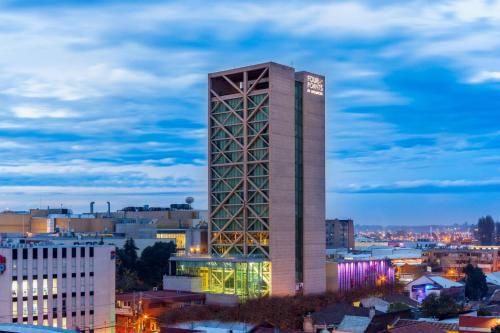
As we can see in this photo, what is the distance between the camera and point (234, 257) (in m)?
136

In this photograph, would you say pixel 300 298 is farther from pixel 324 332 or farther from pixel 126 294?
pixel 324 332

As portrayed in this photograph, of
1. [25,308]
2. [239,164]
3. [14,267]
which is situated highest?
[239,164]

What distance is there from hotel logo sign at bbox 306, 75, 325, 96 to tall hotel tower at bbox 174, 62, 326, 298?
20 centimetres

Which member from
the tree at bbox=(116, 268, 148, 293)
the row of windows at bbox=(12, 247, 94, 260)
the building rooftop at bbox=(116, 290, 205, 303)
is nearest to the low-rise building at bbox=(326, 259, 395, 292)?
the building rooftop at bbox=(116, 290, 205, 303)

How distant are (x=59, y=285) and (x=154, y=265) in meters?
47.0

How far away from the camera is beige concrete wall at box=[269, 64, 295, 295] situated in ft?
436

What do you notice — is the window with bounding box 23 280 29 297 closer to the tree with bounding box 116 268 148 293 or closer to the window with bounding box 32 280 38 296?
the window with bounding box 32 280 38 296

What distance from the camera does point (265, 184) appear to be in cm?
13450

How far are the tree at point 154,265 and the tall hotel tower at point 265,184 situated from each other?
508 inches

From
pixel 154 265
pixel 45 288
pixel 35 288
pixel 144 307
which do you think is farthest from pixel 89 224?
pixel 35 288

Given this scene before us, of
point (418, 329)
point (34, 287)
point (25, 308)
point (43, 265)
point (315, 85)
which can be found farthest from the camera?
point (315, 85)

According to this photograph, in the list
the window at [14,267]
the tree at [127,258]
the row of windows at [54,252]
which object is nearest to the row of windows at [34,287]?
the window at [14,267]

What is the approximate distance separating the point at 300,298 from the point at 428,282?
39554 mm

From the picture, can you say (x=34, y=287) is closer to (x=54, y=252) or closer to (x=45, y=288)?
(x=45, y=288)
